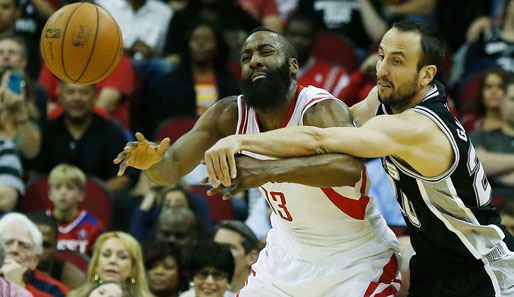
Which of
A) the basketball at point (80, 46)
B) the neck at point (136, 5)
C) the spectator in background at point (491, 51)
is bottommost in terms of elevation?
the spectator in background at point (491, 51)

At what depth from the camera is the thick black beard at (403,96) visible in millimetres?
4520

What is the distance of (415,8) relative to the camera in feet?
33.5

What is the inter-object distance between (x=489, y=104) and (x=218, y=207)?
2846mm

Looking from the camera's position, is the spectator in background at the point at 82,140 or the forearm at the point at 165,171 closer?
the forearm at the point at 165,171

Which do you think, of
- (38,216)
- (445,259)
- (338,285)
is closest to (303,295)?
(338,285)

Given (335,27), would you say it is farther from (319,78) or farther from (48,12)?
(48,12)

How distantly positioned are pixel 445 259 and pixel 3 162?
188 inches

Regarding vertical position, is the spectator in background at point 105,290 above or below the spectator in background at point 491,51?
below

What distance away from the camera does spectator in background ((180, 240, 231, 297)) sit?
6.71 m

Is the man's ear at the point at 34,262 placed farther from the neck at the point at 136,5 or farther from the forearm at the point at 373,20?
the forearm at the point at 373,20

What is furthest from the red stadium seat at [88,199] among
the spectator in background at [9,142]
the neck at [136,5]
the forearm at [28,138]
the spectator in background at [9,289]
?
the neck at [136,5]

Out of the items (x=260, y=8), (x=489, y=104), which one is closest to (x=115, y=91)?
(x=260, y=8)

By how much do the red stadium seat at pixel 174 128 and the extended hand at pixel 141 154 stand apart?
13.0 feet

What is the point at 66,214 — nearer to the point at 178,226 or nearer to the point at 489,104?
→ the point at 178,226
